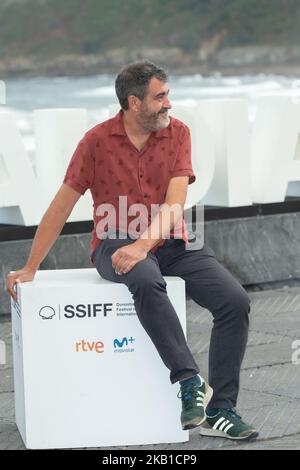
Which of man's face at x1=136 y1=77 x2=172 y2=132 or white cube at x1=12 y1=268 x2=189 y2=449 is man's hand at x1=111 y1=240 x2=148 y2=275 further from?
man's face at x1=136 y1=77 x2=172 y2=132

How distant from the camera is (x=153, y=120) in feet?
15.0

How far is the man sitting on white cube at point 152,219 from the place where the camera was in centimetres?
450

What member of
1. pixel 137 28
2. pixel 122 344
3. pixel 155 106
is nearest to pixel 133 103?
pixel 155 106

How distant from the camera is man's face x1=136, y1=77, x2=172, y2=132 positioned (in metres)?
4.55

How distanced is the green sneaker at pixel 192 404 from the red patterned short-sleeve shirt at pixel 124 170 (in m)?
0.62

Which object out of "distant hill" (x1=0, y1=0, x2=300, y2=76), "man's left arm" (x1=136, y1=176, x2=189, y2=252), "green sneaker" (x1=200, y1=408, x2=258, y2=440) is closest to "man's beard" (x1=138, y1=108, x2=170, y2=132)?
"man's left arm" (x1=136, y1=176, x2=189, y2=252)

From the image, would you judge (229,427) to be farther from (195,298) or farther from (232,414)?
(195,298)

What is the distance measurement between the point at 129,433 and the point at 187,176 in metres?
1.06

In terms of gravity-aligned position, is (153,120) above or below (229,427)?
above

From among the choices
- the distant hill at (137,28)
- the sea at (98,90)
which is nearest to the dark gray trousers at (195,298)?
the sea at (98,90)

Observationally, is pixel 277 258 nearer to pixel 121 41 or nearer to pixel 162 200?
pixel 162 200

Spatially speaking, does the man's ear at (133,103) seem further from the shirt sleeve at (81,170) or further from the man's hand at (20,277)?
the man's hand at (20,277)

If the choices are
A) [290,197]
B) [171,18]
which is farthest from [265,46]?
[290,197]

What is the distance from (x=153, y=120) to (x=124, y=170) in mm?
232
